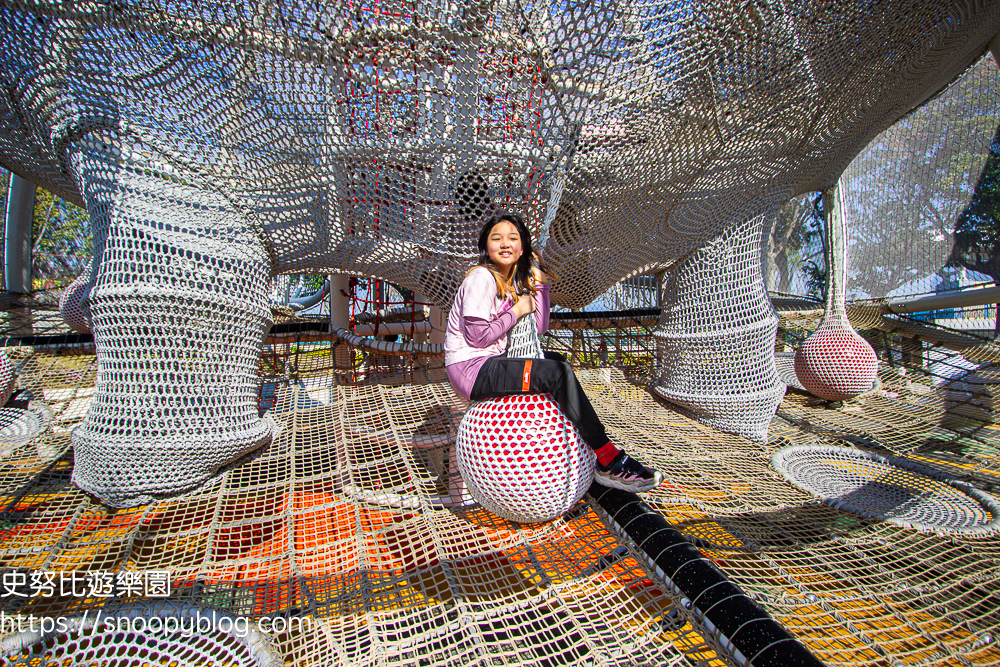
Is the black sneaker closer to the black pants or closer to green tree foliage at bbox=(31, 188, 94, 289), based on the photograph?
the black pants

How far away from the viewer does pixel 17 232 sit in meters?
6.11

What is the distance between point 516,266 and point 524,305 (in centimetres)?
15

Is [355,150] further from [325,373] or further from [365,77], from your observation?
[325,373]

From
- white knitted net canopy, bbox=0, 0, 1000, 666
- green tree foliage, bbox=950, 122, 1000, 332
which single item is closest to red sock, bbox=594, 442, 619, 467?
white knitted net canopy, bbox=0, 0, 1000, 666

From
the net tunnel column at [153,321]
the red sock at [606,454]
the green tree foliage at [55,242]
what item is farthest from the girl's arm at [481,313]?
the green tree foliage at [55,242]

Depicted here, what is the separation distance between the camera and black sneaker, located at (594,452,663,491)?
142 cm

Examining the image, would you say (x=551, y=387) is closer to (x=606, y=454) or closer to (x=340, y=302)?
(x=606, y=454)

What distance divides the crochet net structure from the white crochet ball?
896mm

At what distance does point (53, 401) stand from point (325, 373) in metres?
1.84

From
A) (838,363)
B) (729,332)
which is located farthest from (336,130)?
(838,363)

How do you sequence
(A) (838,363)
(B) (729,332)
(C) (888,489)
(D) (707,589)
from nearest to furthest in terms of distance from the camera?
(D) (707,589), (C) (888,489), (B) (729,332), (A) (838,363)

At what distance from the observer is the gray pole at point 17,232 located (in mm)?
6066

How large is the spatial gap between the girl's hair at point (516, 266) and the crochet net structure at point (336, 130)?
361 millimetres

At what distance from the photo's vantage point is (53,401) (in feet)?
10.2
